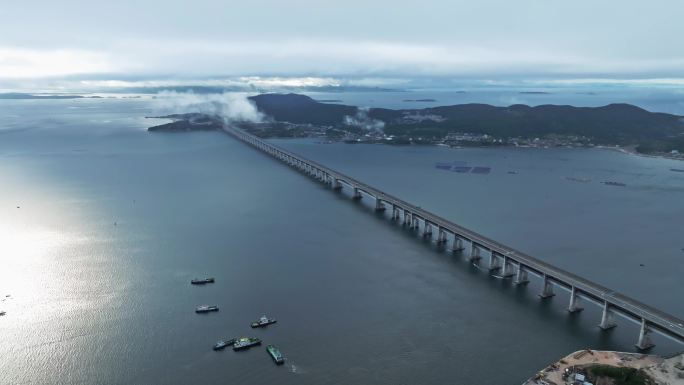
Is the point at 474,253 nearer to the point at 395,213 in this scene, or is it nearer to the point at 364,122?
the point at 395,213

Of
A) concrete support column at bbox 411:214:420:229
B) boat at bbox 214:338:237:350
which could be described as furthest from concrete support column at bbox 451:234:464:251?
boat at bbox 214:338:237:350

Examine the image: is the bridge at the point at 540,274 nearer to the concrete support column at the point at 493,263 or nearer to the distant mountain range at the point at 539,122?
the concrete support column at the point at 493,263

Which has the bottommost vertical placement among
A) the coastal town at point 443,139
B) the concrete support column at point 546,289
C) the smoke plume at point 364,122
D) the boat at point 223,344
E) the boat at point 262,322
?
the boat at point 223,344

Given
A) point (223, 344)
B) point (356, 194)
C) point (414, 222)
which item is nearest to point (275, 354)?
point (223, 344)

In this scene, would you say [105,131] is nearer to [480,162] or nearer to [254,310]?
[480,162]

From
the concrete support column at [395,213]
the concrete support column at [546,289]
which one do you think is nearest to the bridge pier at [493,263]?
the concrete support column at [546,289]

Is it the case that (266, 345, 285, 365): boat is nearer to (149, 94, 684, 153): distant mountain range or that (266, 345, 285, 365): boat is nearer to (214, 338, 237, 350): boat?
(214, 338, 237, 350): boat
